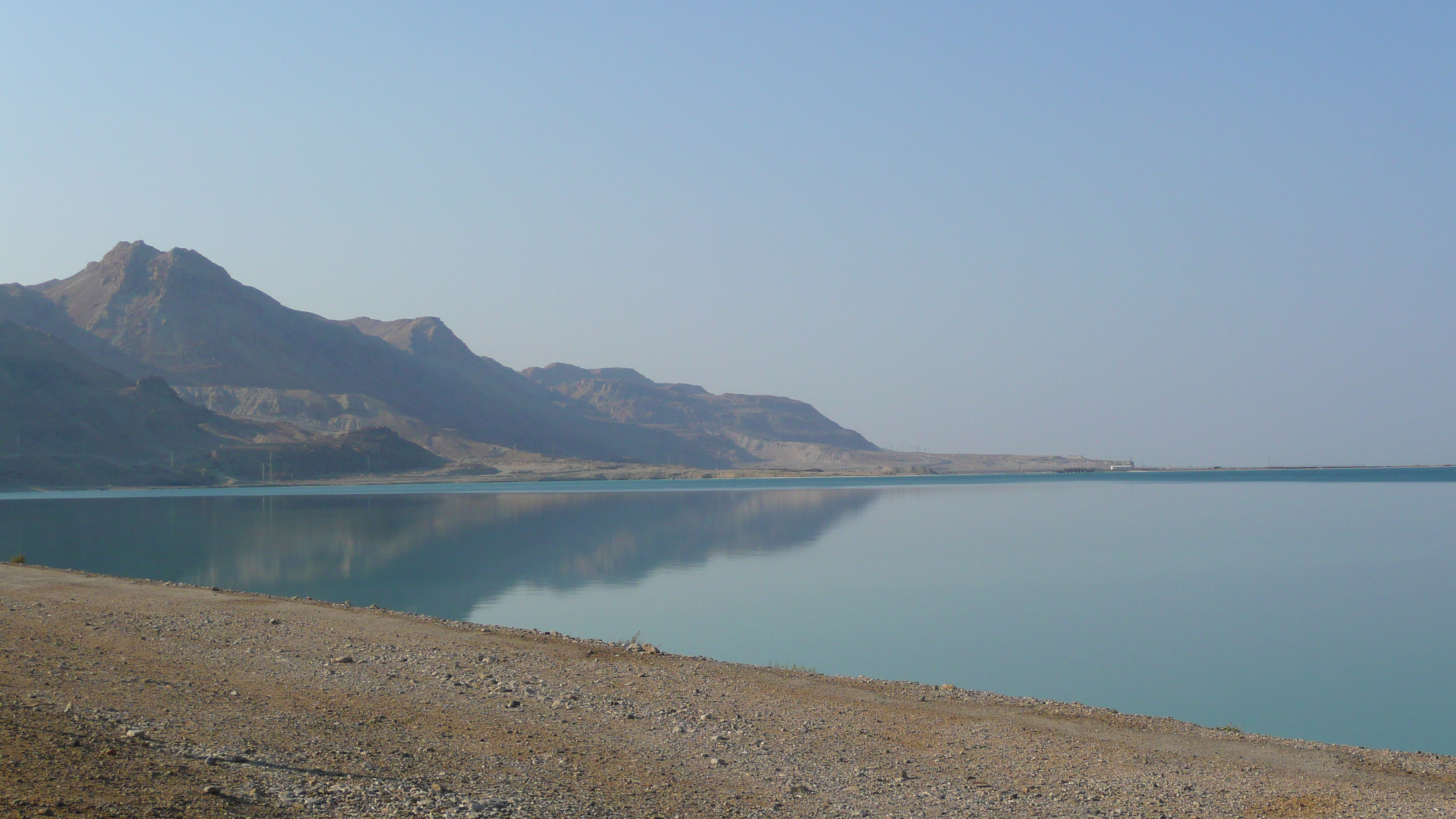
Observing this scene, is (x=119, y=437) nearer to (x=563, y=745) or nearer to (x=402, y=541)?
(x=402, y=541)

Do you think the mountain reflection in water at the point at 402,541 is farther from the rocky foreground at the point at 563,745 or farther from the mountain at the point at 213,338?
the mountain at the point at 213,338

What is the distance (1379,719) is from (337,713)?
13.2 m

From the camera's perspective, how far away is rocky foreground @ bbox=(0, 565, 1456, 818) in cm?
645

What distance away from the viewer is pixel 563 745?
8.42 m

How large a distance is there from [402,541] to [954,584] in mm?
21777

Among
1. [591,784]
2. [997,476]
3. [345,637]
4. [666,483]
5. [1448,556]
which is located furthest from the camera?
[997,476]

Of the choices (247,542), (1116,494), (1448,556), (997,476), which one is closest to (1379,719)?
(1448,556)

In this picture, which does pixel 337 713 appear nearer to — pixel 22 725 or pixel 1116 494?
pixel 22 725

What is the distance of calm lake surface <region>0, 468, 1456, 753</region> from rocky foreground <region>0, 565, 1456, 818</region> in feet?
15.4

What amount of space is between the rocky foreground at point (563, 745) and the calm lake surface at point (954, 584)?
185 inches

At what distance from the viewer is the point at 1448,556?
35906mm

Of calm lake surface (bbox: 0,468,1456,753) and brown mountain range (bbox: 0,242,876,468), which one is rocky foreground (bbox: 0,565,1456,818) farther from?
brown mountain range (bbox: 0,242,876,468)

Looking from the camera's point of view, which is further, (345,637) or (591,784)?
(345,637)

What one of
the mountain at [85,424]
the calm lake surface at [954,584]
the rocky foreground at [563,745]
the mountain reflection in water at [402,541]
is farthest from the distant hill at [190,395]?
the rocky foreground at [563,745]
